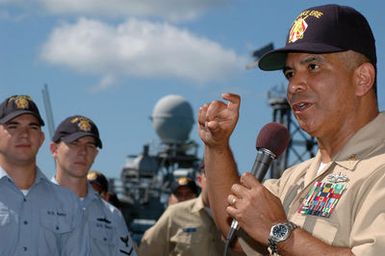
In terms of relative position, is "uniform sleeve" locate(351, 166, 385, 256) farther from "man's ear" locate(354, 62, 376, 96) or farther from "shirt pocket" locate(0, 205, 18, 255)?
"shirt pocket" locate(0, 205, 18, 255)

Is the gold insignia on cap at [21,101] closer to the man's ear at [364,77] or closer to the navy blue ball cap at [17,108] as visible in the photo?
the navy blue ball cap at [17,108]

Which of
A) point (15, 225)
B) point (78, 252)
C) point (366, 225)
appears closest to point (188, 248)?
point (78, 252)

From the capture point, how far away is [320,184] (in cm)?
289

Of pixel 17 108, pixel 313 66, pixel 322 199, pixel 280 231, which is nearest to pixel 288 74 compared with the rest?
pixel 313 66

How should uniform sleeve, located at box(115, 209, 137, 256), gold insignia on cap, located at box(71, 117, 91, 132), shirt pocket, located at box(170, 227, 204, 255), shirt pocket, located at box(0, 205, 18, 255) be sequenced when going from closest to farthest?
shirt pocket, located at box(0, 205, 18, 255)
uniform sleeve, located at box(115, 209, 137, 256)
gold insignia on cap, located at box(71, 117, 91, 132)
shirt pocket, located at box(170, 227, 204, 255)

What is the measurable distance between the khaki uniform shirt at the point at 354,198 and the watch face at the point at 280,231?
0.66 feet

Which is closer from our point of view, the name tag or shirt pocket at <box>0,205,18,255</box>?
the name tag

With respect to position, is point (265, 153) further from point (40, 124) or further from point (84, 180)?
point (84, 180)

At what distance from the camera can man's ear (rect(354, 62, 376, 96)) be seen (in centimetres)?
288

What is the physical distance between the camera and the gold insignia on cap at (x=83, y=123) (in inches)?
265

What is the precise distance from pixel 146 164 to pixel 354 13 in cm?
4424

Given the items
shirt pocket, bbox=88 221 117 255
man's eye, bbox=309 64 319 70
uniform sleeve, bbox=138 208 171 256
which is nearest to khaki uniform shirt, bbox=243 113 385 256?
man's eye, bbox=309 64 319 70

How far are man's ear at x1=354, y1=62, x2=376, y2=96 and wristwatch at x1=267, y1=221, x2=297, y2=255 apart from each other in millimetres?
666

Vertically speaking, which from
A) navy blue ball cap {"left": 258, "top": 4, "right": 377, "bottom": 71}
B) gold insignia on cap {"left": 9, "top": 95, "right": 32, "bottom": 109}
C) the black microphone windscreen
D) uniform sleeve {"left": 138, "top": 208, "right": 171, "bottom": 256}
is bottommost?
uniform sleeve {"left": 138, "top": 208, "right": 171, "bottom": 256}
